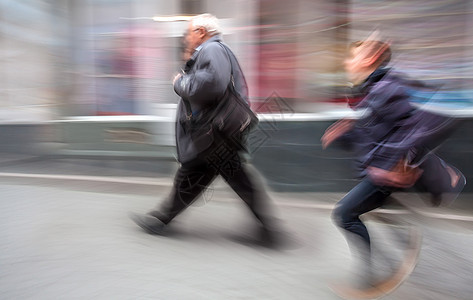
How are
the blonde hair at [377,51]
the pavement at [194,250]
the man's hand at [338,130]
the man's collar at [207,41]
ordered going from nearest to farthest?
the blonde hair at [377,51]
the man's hand at [338,130]
the pavement at [194,250]
the man's collar at [207,41]

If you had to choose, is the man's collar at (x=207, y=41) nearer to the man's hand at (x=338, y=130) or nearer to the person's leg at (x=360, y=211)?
the man's hand at (x=338, y=130)

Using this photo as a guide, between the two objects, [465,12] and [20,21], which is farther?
[20,21]

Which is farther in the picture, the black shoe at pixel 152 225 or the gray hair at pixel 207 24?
the black shoe at pixel 152 225

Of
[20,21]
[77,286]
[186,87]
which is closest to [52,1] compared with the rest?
[20,21]

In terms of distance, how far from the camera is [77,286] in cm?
300

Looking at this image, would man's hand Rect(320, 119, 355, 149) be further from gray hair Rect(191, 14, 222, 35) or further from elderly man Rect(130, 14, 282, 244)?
gray hair Rect(191, 14, 222, 35)

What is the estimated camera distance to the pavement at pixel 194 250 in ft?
9.81

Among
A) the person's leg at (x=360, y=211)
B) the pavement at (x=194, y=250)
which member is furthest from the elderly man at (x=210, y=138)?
the person's leg at (x=360, y=211)

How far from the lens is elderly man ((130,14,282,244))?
3236mm

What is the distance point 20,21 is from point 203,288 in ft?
19.1

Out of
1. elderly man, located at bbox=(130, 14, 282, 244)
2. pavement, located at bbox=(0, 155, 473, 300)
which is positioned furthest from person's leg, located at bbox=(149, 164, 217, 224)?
pavement, located at bbox=(0, 155, 473, 300)

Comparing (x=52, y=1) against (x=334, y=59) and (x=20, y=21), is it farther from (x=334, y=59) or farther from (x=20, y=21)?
(x=334, y=59)

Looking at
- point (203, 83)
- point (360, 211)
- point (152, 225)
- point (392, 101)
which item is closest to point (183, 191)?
point (152, 225)

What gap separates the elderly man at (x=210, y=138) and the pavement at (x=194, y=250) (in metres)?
0.36
